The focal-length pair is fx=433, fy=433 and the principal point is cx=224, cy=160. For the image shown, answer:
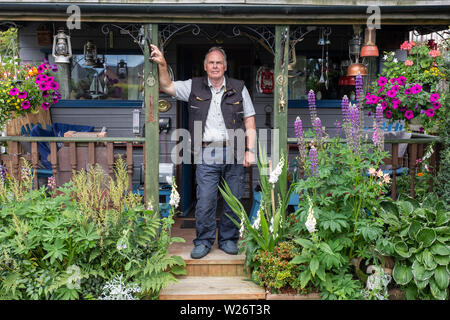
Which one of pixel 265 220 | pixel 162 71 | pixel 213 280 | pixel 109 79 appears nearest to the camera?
pixel 265 220

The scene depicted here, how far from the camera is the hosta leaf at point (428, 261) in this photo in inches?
140

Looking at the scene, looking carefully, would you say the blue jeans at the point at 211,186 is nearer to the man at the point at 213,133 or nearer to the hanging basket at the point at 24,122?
the man at the point at 213,133

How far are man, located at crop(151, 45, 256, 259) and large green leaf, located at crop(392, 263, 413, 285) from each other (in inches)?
61.3

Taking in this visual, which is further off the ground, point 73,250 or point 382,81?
point 382,81

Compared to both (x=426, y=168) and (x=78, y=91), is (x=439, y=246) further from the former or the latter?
(x=78, y=91)

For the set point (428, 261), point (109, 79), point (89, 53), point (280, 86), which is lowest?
point (428, 261)

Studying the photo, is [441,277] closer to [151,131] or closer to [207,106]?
[207,106]

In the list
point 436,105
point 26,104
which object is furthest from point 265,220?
point 26,104

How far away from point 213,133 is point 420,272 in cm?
229

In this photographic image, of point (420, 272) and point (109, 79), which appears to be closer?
point (420, 272)

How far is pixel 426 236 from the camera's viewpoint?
366 cm

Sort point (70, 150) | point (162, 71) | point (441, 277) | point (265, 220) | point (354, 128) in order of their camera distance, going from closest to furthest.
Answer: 1. point (441, 277)
2. point (354, 128)
3. point (265, 220)
4. point (162, 71)
5. point (70, 150)
